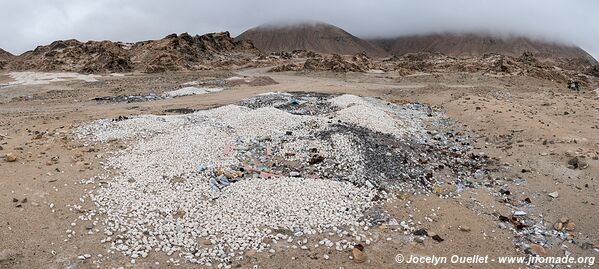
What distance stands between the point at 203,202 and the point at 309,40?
124084 mm

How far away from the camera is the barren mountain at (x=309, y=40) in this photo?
12694cm

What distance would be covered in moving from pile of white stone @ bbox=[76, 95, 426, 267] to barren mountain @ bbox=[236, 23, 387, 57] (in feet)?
377

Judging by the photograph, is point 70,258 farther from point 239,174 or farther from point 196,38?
point 196,38

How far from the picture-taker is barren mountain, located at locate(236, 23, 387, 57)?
126938 mm

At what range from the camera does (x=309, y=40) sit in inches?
5084

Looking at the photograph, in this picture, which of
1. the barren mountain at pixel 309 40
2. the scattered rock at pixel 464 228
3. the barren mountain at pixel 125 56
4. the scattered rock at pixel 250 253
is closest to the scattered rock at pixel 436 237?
the scattered rock at pixel 464 228

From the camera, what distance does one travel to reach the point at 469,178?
1036cm

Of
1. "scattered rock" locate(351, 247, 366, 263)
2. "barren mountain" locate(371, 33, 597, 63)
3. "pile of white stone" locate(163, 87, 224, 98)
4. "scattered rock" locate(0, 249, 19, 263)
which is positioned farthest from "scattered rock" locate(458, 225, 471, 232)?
"barren mountain" locate(371, 33, 597, 63)

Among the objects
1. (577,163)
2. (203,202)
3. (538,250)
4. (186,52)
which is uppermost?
(186,52)

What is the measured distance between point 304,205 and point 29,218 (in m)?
4.58

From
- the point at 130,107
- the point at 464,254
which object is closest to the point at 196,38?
the point at 130,107

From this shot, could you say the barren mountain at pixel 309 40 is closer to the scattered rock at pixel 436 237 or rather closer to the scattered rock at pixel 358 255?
the scattered rock at pixel 436 237

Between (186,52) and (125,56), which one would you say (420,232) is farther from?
(186,52)

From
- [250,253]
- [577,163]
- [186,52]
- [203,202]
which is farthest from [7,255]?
[186,52]
